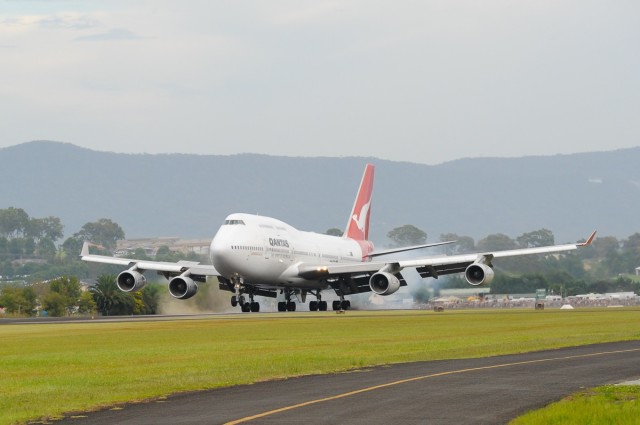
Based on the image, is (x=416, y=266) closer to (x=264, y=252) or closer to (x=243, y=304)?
(x=264, y=252)

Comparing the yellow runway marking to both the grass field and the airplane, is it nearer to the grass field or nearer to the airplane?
the grass field

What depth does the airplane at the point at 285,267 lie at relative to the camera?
274ft

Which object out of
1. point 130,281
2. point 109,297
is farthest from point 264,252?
point 109,297

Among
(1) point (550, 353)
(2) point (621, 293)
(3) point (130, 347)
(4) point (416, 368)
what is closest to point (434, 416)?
(4) point (416, 368)

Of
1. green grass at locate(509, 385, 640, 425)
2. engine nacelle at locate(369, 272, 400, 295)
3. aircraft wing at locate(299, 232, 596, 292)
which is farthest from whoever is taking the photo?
aircraft wing at locate(299, 232, 596, 292)

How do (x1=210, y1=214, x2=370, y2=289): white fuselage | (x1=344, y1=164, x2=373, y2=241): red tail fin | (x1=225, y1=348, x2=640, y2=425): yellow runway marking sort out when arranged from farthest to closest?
(x1=344, y1=164, x2=373, y2=241): red tail fin, (x1=210, y1=214, x2=370, y2=289): white fuselage, (x1=225, y1=348, x2=640, y2=425): yellow runway marking

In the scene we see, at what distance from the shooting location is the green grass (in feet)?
76.3

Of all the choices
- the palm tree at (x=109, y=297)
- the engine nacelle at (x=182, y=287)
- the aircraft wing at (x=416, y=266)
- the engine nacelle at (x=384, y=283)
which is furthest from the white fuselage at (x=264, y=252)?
the palm tree at (x=109, y=297)

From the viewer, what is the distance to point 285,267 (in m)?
88.6

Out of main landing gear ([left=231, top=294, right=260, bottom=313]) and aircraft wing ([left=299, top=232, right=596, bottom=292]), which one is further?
main landing gear ([left=231, top=294, right=260, bottom=313])

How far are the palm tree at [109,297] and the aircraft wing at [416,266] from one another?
23.0 meters

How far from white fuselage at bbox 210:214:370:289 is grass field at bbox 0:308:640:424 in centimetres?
1061

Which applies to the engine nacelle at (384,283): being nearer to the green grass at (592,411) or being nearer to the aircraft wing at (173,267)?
the aircraft wing at (173,267)

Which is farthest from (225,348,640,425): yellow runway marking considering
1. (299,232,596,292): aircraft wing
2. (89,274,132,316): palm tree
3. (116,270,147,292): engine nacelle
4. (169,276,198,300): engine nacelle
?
(89,274,132,316): palm tree
